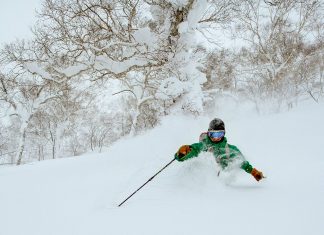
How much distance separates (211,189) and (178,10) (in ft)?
24.4

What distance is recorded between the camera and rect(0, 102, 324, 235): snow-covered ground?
2.39 m

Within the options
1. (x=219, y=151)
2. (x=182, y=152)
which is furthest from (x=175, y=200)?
(x=219, y=151)

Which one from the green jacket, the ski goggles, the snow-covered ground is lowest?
the snow-covered ground

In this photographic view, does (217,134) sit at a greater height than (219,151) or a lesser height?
greater

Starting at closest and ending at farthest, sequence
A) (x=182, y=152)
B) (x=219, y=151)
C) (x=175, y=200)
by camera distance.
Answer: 1. (x=175, y=200)
2. (x=182, y=152)
3. (x=219, y=151)

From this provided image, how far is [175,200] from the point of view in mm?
3178

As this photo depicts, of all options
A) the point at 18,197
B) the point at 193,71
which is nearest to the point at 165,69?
the point at 193,71

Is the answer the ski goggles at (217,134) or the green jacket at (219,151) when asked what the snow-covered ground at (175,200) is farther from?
the ski goggles at (217,134)

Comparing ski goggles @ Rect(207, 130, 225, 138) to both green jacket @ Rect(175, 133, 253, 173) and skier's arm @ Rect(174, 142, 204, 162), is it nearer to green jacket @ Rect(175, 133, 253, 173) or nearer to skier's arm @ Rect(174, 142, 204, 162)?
green jacket @ Rect(175, 133, 253, 173)

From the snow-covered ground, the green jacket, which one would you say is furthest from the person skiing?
the snow-covered ground

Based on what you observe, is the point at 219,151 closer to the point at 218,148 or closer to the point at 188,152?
the point at 218,148

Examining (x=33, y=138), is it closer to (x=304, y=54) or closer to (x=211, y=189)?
(x=304, y=54)

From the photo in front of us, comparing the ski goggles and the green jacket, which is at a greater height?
the ski goggles

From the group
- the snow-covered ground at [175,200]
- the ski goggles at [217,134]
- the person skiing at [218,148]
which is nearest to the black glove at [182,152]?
the person skiing at [218,148]
